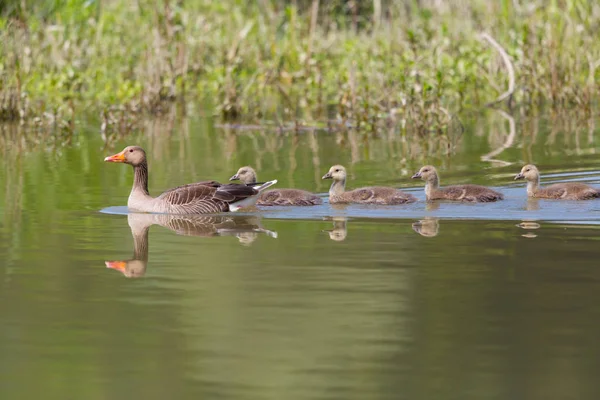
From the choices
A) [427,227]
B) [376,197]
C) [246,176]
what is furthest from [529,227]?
[246,176]

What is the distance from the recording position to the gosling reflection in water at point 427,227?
1047 cm

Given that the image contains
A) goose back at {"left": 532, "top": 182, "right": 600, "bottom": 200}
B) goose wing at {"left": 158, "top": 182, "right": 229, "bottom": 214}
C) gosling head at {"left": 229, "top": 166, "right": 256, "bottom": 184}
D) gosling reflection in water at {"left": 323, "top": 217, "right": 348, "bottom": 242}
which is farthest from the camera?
Answer: gosling head at {"left": 229, "top": 166, "right": 256, "bottom": 184}

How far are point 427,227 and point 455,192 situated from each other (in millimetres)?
1812

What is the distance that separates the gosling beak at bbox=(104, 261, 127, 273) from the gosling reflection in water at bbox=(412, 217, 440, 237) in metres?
2.51

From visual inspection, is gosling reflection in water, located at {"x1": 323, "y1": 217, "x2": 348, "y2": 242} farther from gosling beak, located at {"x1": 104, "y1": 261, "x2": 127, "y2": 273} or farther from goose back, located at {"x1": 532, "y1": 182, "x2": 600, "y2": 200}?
goose back, located at {"x1": 532, "y1": 182, "x2": 600, "y2": 200}

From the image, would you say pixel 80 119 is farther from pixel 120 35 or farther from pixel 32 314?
pixel 32 314

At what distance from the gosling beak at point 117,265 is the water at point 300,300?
14 mm

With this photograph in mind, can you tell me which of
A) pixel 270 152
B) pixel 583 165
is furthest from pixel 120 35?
pixel 583 165

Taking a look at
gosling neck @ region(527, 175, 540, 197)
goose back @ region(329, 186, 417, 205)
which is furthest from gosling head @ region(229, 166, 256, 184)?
gosling neck @ region(527, 175, 540, 197)

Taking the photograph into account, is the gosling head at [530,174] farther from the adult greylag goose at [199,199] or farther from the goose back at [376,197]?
the adult greylag goose at [199,199]

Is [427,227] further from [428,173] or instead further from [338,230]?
[428,173]

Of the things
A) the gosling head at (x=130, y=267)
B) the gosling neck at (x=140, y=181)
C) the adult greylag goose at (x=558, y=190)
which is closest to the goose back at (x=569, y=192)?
the adult greylag goose at (x=558, y=190)

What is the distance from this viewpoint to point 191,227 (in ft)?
37.0

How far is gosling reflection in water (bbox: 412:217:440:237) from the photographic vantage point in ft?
34.3
